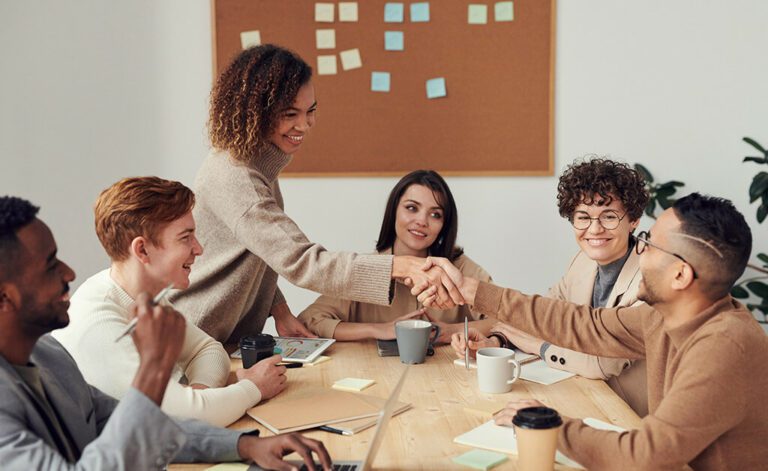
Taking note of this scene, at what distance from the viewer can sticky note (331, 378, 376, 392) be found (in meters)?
1.72

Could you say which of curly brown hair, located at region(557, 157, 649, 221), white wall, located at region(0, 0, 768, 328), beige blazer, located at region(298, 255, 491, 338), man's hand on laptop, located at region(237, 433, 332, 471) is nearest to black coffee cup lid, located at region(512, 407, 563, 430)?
man's hand on laptop, located at region(237, 433, 332, 471)

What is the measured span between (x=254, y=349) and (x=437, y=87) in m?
2.02

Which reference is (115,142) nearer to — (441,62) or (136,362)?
(441,62)

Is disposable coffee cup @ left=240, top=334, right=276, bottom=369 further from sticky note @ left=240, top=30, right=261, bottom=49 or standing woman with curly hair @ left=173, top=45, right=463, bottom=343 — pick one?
sticky note @ left=240, top=30, right=261, bottom=49

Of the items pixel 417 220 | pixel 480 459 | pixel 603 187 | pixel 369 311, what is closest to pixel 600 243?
pixel 603 187

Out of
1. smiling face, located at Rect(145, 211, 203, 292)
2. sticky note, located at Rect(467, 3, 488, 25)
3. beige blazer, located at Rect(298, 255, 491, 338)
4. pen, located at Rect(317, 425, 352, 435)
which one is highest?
sticky note, located at Rect(467, 3, 488, 25)

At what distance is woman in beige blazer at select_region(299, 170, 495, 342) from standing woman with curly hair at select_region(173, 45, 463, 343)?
0.39 m

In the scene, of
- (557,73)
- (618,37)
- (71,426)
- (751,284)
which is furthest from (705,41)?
(71,426)

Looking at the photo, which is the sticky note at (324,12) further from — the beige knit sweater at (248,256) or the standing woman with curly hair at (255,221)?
the beige knit sweater at (248,256)

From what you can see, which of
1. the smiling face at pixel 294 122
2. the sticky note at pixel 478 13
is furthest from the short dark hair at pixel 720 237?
the sticky note at pixel 478 13

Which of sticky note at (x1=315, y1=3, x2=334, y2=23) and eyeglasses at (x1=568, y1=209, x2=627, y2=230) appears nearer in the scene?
eyeglasses at (x1=568, y1=209, x2=627, y2=230)

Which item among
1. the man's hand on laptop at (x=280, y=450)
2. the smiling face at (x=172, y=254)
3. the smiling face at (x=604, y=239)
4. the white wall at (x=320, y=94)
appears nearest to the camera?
the man's hand on laptop at (x=280, y=450)

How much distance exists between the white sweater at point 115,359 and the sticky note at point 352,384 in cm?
22

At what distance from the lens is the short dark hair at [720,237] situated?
4.38ft
